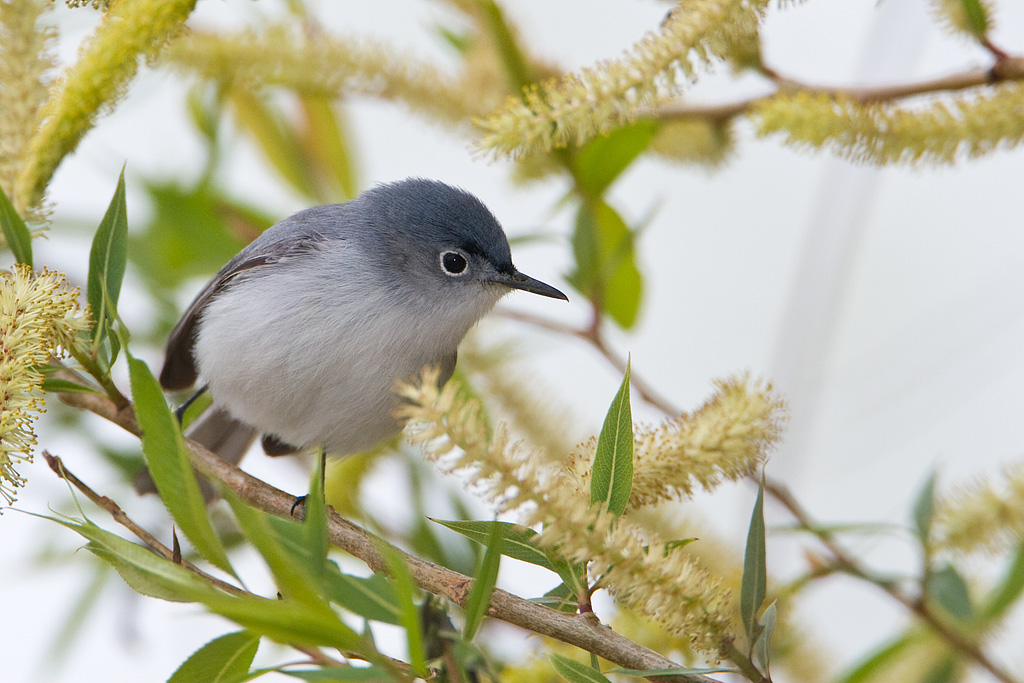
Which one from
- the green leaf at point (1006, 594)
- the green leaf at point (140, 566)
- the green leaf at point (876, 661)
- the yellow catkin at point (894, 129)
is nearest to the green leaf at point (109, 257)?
the green leaf at point (140, 566)

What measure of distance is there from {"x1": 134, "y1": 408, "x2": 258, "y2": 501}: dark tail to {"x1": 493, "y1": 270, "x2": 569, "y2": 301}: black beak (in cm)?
66

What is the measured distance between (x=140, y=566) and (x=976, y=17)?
1.11m

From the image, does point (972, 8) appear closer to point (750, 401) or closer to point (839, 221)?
point (750, 401)

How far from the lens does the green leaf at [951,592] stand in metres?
1.21

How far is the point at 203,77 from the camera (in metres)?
1.52

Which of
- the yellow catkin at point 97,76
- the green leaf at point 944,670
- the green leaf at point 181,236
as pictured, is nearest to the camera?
the yellow catkin at point 97,76

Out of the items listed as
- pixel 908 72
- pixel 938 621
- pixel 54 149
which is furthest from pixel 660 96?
pixel 908 72

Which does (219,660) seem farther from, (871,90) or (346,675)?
(871,90)

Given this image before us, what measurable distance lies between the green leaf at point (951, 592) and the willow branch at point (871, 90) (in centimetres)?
67

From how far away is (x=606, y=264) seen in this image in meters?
1.50

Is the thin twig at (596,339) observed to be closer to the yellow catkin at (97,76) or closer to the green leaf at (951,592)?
the green leaf at (951,592)

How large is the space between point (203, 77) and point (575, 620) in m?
1.17

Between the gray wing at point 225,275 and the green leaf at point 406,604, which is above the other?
the gray wing at point 225,275

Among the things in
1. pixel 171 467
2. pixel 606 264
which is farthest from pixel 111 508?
pixel 606 264
